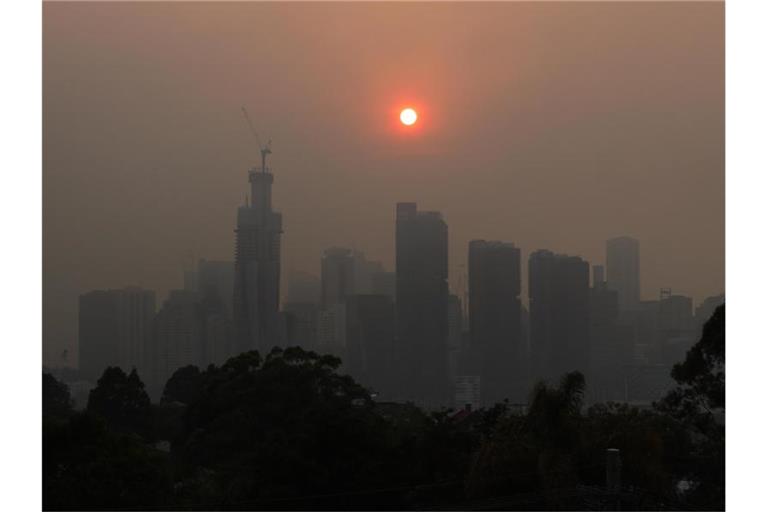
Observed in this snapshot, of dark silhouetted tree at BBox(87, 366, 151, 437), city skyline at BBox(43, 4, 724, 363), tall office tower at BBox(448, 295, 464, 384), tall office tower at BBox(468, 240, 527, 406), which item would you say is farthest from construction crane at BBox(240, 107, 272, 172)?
dark silhouetted tree at BBox(87, 366, 151, 437)

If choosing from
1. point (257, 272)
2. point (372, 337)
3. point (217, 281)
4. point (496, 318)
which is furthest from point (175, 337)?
point (496, 318)

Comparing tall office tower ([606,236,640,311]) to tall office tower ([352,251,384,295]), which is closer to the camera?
tall office tower ([352,251,384,295])

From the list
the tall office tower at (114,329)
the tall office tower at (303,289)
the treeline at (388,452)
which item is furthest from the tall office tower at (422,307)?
the tall office tower at (114,329)

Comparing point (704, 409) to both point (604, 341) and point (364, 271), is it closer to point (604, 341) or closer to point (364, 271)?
point (604, 341)

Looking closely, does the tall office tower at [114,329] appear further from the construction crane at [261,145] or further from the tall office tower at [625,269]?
the tall office tower at [625,269]

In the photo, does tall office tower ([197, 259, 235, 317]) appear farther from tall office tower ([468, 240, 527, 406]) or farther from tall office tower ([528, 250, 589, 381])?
tall office tower ([528, 250, 589, 381])

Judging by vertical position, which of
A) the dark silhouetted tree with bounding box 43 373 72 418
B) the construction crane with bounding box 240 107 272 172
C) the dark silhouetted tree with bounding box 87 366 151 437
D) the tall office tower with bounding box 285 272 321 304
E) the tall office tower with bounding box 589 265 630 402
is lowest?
the dark silhouetted tree with bounding box 87 366 151 437
